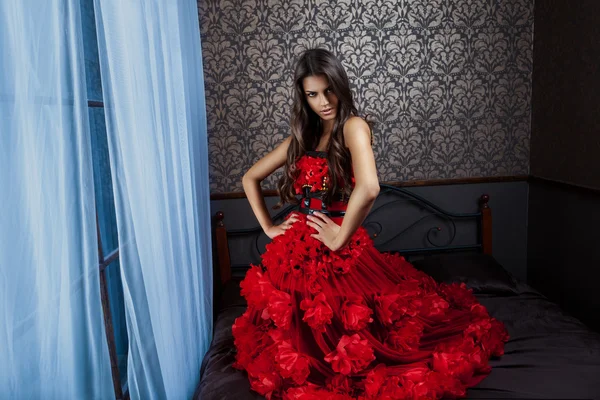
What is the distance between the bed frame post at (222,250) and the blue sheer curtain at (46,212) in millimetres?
1710

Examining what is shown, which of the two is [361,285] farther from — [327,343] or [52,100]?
[52,100]

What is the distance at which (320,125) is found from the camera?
76.2 inches

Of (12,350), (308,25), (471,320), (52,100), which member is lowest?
(471,320)

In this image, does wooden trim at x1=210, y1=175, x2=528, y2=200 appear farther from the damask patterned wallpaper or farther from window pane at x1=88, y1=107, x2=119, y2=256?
window pane at x1=88, y1=107, x2=119, y2=256

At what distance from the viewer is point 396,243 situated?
3.17 meters

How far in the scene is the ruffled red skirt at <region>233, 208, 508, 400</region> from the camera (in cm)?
164

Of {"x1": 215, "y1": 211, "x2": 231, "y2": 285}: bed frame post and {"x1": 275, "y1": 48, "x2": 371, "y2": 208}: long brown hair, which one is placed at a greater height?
{"x1": 275, "y1": 48, "x2": 371, "y2": 208}: long brown hair

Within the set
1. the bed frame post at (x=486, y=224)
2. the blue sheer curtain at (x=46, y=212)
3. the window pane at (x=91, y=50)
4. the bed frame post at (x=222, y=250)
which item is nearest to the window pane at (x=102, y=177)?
the window pane at (x=91, y=50)

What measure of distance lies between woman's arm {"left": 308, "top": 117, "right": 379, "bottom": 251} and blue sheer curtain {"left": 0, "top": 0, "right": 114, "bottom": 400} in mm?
830

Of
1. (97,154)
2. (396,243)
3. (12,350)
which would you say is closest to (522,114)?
(396,243)

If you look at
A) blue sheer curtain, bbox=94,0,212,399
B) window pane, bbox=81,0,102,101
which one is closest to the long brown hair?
blue sheer curtain, bbox=94,0,212,399

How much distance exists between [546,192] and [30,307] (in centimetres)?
289

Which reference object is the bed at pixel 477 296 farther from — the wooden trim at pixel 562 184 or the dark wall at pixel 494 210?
the wooden trim at pixel 562 184

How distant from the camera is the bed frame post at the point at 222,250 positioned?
3002mm
